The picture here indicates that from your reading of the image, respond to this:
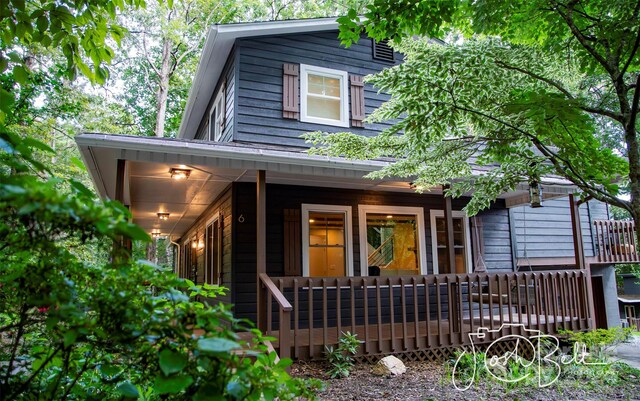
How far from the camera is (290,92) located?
805 cm

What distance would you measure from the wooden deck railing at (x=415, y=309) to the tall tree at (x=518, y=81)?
200 cm

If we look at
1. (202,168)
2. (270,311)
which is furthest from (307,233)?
(270,311)

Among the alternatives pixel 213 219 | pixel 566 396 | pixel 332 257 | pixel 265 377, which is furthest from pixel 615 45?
pixel 213 219

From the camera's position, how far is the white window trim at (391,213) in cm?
802

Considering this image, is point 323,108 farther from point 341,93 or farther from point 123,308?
point 123,308

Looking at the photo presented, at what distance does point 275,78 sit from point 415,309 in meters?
4.80

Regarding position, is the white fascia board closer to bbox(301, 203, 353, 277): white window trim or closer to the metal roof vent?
bbox(301, 203, 353, 277): white window trim

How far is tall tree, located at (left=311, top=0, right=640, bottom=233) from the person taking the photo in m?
3.66

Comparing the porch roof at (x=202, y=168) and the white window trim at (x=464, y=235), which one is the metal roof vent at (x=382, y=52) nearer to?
the porch roof at (x=202, y=168)

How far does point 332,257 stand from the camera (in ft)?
26.2

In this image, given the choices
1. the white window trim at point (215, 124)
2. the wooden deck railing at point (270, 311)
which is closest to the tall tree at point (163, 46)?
the white window trim at point (215, 124)

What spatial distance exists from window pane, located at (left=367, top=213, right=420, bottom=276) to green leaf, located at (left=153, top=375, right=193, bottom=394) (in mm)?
7404

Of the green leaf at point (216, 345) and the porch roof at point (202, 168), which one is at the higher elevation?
the porch roof at point (202, 168)

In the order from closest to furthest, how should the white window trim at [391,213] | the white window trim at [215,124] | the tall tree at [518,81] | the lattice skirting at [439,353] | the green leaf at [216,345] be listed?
the green leaf at [216,345] → the tall tree at [518,81] → the lattice skirting at [439,353] → the white window trim at [391,213] → the white window trim at [215,124]
